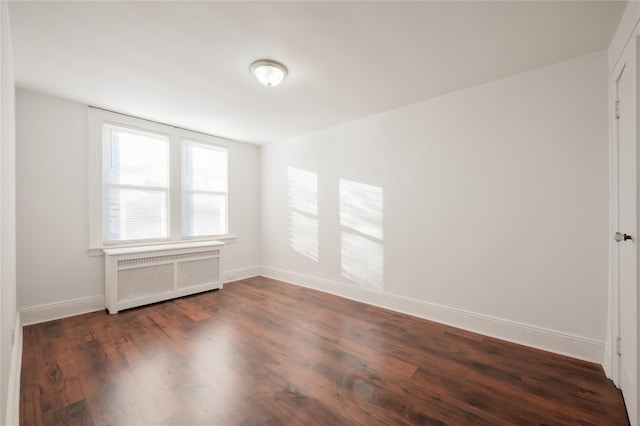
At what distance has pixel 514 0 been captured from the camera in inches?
66.5

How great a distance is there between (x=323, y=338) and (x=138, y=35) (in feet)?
10.0

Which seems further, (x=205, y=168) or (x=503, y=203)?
(x=205, y=168)

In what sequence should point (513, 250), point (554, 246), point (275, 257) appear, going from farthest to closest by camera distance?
point (275, 257) → point (513, 250) → point (554, 246)

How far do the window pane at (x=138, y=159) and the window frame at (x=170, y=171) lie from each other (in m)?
0.08

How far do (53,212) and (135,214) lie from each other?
0.83 metres

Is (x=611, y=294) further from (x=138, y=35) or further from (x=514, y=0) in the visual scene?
(x=138, y=35)

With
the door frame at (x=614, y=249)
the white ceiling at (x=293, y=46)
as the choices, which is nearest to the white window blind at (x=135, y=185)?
the white ceiling at (x=293, y=46)

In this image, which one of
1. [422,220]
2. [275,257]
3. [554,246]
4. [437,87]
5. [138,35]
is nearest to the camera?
[138,35]

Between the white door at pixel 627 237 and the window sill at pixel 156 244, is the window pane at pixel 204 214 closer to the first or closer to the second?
the window sill at pixel 156 244

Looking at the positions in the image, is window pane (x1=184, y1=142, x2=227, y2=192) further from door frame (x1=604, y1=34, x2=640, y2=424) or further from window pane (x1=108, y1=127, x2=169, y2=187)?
door frame (x1=604, y1=34, x2=640, y2=424)

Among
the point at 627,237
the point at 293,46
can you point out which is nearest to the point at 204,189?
the point at 293,46

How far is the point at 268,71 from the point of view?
239cm

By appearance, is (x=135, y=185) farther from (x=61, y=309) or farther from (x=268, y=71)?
(x=268, y=71)

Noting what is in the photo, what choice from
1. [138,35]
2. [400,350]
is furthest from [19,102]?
[400,350]
